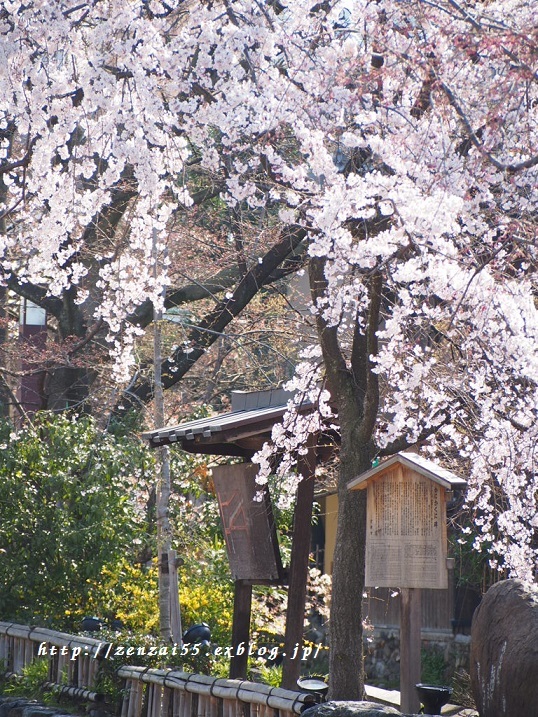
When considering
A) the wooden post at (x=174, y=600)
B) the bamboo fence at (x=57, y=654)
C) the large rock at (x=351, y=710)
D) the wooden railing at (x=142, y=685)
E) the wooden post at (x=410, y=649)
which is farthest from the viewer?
the wooden post at (x=174, y=600)

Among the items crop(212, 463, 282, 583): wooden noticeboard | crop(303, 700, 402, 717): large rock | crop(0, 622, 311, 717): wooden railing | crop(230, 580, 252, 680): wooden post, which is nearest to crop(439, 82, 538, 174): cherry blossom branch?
crop(303, 700, 402, 717): large rock

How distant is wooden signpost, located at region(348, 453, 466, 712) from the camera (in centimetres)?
616

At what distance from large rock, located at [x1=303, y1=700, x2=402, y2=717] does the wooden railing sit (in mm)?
746

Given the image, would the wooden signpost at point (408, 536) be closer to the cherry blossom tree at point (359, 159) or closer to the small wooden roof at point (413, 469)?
the small wooden roof at point (413, 469)

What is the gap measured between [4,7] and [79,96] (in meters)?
0.79

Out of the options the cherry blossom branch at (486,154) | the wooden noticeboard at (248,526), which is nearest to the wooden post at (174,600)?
the wooden noticeboard at (248,526)

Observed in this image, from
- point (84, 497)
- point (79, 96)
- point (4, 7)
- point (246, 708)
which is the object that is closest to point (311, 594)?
point (84, 497)

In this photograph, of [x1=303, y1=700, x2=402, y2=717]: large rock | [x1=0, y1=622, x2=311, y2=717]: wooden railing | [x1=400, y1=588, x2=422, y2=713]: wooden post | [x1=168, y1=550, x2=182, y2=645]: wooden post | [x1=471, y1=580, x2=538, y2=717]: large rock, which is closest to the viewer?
[x1=303, y1=700, x2=402, y2=717]: large rock

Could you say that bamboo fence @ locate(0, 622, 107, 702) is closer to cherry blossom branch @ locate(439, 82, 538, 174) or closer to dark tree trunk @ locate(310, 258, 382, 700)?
dark tree trunk @ locate(310, 258, 382, 700)

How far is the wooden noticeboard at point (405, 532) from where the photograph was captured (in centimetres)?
618

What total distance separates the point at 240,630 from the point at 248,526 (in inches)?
36.1

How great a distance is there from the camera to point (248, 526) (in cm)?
788

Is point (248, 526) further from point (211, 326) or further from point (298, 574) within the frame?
point (211, 326)

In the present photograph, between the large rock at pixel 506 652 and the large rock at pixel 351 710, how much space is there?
2.18ft
